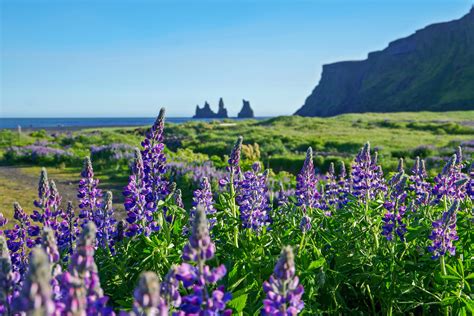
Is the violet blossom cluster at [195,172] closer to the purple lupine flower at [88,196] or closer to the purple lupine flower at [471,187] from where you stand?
the purple lupine flower at [88,196]

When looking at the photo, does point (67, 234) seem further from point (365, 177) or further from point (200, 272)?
point (365, 177)

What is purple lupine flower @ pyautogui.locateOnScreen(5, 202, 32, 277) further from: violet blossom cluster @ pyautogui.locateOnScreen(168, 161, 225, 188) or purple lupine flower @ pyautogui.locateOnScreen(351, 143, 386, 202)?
violet blossom cluster @ pyautogui.locateOnScreen(168, 161, 225, 188)

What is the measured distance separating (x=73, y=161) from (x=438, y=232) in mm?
15924

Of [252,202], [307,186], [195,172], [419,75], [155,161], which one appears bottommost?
[195,172]

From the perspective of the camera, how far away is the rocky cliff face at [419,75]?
103562 mm

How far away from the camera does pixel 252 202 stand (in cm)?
377

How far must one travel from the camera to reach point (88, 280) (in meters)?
1.43

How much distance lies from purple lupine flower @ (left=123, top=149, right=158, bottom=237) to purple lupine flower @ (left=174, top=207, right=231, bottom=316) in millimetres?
1744

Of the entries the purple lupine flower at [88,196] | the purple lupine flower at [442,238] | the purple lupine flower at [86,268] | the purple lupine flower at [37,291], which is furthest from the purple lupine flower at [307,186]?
the purple lupine flower at [37,291]

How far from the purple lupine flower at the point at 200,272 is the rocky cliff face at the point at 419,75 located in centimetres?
9225

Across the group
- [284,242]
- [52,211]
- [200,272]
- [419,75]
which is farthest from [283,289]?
[419,75]

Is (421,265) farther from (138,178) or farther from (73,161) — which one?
(73,161)

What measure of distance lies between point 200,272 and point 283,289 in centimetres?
32

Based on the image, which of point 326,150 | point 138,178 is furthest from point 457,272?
point 326,150
